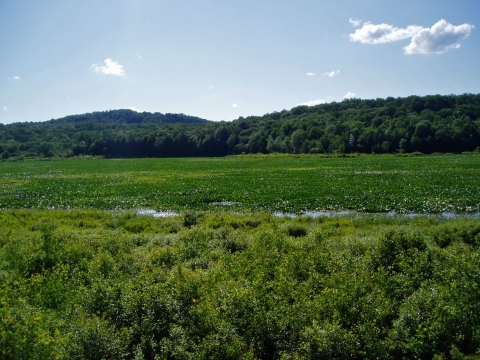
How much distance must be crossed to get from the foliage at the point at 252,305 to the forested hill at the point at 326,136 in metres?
101

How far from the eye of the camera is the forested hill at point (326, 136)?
101812 mm

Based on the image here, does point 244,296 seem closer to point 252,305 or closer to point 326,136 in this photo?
point 252,305

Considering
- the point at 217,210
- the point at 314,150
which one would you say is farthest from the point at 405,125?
the point at 217,210

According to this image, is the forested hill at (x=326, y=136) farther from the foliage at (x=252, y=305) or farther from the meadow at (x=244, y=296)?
the foliage at (x=252, y=305)

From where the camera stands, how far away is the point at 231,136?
462 ft

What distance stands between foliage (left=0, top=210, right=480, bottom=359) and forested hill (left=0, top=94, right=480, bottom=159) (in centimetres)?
10068

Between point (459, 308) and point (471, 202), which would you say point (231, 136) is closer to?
point (471, 202)

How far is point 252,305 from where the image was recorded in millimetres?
7164

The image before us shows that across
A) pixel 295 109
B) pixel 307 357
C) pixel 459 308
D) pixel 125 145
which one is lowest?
pixel 307 357

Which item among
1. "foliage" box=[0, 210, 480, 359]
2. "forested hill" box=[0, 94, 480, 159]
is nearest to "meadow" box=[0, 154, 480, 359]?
"foliage" box=[0, 210, 480, 359]

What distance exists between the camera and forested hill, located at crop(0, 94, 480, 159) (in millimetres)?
101812

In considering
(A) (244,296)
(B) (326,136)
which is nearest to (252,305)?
(A) (244,296)

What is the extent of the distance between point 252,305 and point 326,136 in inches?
4498

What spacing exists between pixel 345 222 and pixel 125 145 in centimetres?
14445
